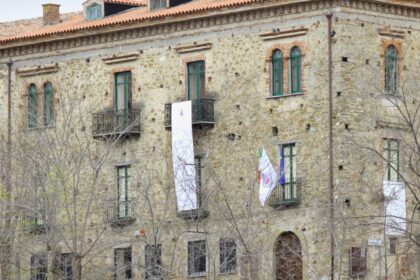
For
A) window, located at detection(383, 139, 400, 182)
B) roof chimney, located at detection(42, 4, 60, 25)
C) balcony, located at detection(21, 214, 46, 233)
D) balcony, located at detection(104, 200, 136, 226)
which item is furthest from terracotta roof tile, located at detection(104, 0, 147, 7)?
window, located at detection(383, 139, 400, 182)

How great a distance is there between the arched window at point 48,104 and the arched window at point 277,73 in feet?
37.6

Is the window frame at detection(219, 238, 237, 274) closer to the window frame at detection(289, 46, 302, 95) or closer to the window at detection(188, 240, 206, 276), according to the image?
the window at detection(188, 240, 206, 276)

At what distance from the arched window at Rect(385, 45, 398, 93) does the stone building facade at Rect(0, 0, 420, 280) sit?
3.3 inches

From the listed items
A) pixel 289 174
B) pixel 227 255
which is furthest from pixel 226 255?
pixel 289 174

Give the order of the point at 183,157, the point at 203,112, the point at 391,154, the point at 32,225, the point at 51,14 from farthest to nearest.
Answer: the point at 51,14, the point at 32,225, the point at 183,157, the point at 203,112, the point at 391,154

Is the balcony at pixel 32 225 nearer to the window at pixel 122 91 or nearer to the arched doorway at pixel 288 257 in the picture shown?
the window at pixel 122 91

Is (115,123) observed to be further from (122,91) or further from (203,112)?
(203,112)

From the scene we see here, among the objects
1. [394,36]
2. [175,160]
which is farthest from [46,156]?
[394,36]

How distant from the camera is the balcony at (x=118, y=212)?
94.4 meters

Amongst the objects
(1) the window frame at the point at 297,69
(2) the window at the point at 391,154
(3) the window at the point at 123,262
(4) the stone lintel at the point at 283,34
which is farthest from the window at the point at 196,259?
(4) the stone lintel at the point at 283,34

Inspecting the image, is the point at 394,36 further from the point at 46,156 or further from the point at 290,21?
the point at 46,156

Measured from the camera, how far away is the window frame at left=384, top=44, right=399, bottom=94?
292 ft

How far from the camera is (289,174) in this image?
89312 mm

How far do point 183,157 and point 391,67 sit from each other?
8.62 meters
